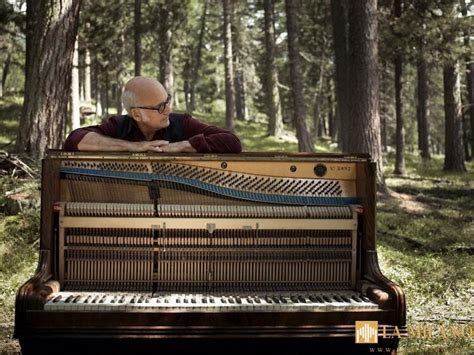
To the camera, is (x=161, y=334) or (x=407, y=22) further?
(x=407, y=22)

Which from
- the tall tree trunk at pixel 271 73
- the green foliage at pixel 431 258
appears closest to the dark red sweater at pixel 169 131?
the green foliage at pixel 431 258

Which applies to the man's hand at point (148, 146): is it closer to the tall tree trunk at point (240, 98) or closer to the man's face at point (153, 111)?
the man's face at point (153, 111)

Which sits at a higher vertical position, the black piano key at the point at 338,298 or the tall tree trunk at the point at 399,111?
the tall tree trunk at the point at 399,111

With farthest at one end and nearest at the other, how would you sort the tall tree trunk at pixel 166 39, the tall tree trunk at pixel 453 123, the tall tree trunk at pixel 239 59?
the tall tree trunk at pixel 239 59 < the tall tree trunk at pixel 166 39 < the tall tree trunk at pixel 453 123

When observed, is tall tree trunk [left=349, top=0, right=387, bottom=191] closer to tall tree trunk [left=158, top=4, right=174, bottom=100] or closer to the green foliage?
the green foliage

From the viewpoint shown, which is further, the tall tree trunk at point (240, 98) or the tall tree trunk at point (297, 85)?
the tall tree trunk at point (240, 98)

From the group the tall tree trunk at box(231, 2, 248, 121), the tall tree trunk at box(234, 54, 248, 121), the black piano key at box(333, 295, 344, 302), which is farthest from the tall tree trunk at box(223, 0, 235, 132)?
the black piano key at box(333, 295, 344, 302)

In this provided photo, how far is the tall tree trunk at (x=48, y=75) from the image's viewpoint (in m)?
8.04

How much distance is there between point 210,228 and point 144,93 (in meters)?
1.06

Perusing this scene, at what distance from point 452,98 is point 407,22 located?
5670mm

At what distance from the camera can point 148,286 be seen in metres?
3.74

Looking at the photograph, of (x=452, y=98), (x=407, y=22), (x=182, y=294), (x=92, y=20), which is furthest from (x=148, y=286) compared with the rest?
(x=452, y=98)

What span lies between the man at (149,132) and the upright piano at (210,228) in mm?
153

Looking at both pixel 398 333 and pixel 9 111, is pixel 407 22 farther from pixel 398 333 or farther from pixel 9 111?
pixel 9 111
